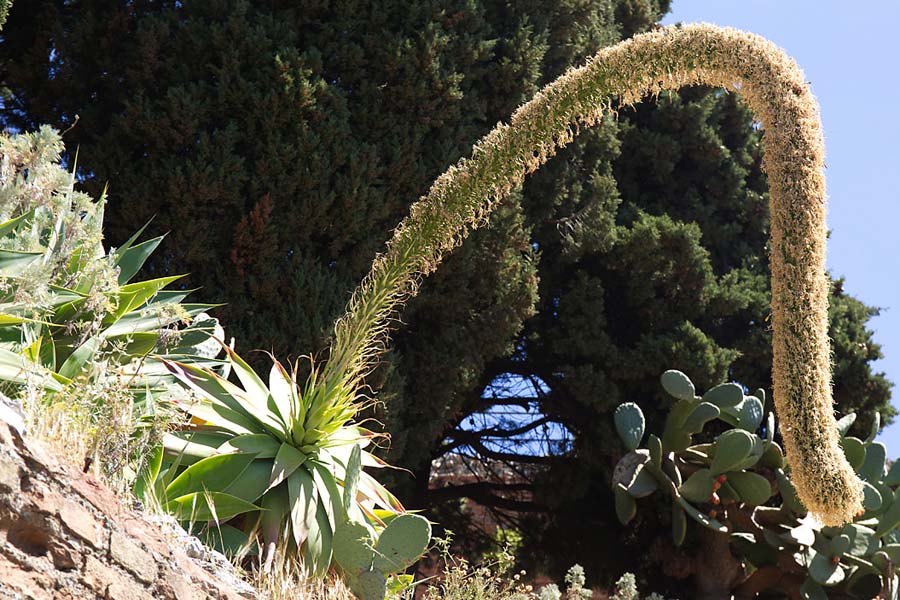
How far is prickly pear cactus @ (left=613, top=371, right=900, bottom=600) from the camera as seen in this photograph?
7379 mm

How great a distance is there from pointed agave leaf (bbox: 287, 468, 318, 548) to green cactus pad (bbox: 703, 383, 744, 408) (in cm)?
437

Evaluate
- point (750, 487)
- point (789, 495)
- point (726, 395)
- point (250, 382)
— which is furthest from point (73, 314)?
point (789, 495)

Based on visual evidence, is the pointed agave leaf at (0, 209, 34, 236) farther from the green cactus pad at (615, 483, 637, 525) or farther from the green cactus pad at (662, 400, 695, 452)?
the green cactus pad at (662, 400, 695, 452)

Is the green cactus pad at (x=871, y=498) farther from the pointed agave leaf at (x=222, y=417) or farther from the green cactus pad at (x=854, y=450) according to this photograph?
the pointed agave leaf at (x=222, y=417)

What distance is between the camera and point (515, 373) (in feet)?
37.7

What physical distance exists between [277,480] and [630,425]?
4326mm

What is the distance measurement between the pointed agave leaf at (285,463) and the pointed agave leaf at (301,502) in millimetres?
48

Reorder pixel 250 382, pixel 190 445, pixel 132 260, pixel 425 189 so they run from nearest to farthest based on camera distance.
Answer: pixel 190 445, pixel 250 382, pixel 132 260, pixel 425 189

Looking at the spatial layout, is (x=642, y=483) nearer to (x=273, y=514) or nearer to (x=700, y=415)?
(x=700, y=415)

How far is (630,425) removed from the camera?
26.0 feet

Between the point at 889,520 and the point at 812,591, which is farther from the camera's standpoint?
the point at 889,520

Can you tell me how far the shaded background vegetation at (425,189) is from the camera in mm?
7906

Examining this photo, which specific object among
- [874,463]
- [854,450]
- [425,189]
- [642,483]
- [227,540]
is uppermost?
[425,189]

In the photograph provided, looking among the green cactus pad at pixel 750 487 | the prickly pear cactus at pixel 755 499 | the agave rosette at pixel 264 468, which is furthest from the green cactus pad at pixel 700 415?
the agave rosette at pixel 264 468
